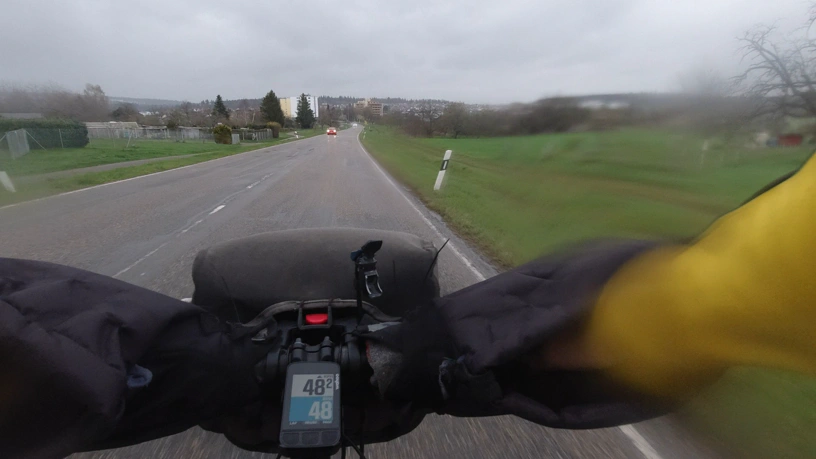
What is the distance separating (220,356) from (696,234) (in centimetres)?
111

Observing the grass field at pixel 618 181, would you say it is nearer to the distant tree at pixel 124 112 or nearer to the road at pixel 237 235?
the road at pixel 237 235

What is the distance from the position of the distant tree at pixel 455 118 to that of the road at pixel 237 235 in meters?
1.80

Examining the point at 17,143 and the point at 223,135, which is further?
the point at 223,135

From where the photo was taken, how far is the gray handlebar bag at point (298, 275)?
1.89m

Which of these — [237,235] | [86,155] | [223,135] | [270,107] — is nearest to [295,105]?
Answer: [270,107]

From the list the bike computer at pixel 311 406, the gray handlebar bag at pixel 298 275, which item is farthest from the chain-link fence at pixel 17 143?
the bike computer at pixel 311 406

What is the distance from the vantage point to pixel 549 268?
151 cm

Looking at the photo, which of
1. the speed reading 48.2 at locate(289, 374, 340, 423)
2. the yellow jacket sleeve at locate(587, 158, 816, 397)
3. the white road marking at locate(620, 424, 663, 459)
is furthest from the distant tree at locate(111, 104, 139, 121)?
the yellow jacket sleeve at locate(587, 158, 816, 397)

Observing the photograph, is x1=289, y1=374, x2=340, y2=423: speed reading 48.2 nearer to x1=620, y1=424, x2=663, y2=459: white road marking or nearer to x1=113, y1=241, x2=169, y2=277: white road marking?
x1=620, y1=424, x2=663, y2=459: white road marking

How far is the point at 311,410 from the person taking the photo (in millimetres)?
1267

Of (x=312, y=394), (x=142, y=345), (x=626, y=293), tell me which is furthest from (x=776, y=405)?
(x=142, y=345)

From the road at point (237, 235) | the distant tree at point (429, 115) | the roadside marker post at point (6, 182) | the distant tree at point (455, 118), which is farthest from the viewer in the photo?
the roadside marker post at point (6, 182)

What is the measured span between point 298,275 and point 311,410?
703mm

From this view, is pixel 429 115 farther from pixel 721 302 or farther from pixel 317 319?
pixel 721 302
